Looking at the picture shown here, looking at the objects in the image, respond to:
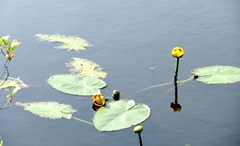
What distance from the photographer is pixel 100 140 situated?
2150 mm

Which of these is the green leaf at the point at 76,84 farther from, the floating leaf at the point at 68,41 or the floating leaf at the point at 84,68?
the floating leaf at the point at 68,41

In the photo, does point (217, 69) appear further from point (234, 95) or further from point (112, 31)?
point (112, 31)

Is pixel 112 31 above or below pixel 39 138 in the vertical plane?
above

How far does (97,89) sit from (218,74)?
63 centimetres

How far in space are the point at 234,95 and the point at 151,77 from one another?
0.45 metres

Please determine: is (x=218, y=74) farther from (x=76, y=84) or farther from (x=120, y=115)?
(x=76, y=84)

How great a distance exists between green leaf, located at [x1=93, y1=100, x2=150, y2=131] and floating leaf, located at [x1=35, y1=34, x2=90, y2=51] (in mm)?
707

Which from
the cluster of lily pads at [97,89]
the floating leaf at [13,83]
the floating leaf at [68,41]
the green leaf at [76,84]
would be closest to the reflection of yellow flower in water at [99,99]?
the cluster of lily pads at [97,89]

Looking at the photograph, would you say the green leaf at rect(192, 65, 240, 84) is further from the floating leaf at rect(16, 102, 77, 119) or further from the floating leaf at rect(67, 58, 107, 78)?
the floating leaf at rect(16, 102, 77, 119)

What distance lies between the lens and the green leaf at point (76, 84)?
2.47 metres

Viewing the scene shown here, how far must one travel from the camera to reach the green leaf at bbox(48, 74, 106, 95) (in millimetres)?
2471

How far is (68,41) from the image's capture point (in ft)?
9.91

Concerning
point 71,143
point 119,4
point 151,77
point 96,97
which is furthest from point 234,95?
point 119,4

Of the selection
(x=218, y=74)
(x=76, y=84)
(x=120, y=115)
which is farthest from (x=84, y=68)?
(x=218, y=74)
